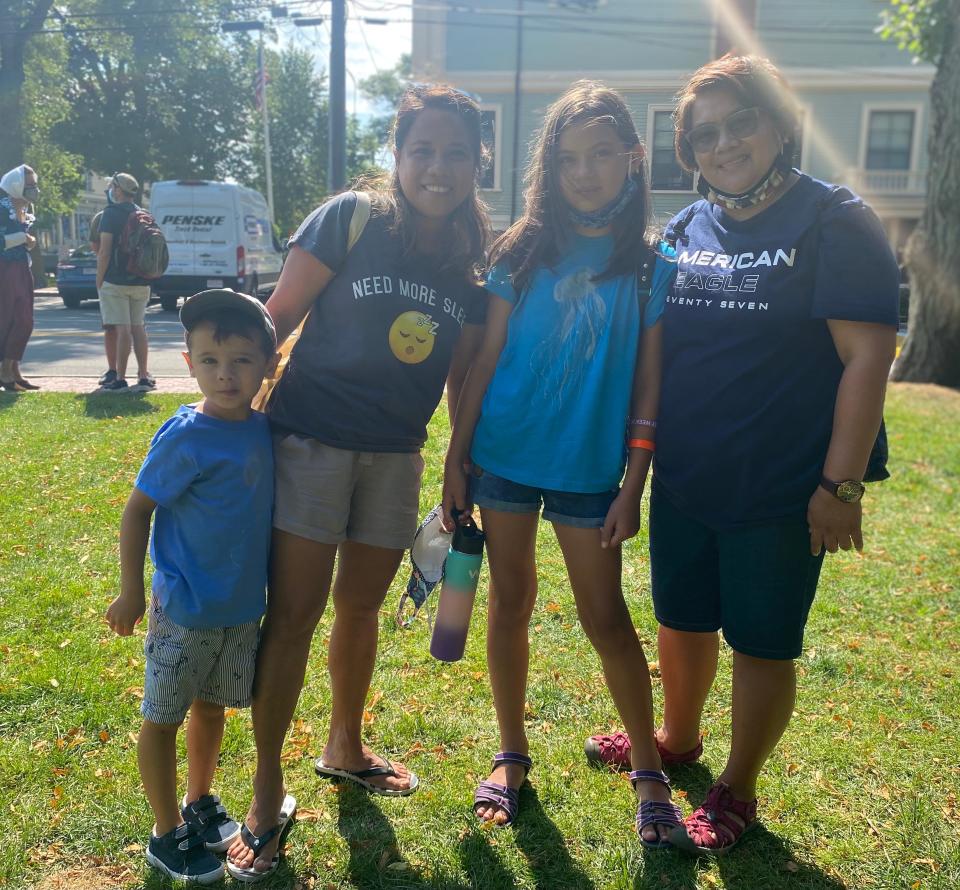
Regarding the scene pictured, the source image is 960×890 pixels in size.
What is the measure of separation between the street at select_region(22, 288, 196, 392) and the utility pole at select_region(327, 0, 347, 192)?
3825 mm

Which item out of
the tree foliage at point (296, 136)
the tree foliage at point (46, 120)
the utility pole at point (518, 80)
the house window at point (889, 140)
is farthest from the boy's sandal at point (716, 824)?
the tree foliage at point (296, 136)

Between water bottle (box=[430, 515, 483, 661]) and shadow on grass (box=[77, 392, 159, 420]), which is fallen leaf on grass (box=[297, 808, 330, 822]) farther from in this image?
shadow on grass (box=[77, 392, 159, 420])

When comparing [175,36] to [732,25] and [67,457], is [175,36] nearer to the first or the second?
[732,25]

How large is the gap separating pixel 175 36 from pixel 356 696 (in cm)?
3572

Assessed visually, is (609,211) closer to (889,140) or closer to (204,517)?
(204,517)

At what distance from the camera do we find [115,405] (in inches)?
311

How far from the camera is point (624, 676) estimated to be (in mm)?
2654

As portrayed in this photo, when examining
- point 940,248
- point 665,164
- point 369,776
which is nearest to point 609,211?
point 665,164

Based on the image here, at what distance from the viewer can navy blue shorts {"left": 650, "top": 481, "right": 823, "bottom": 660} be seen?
2.41 metres

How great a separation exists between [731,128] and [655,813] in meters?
1.96

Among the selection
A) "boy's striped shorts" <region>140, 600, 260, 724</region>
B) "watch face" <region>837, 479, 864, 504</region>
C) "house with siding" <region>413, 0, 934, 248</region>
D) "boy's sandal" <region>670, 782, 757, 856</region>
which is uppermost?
"house with siding" <region>413, 0, 934, 248</region>

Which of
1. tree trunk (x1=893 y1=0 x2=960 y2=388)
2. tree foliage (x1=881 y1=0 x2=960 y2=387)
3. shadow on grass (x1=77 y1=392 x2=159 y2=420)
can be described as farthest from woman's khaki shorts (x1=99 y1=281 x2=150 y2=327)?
tree trunk (x1=893 y1=0 x2=960 y2=388)

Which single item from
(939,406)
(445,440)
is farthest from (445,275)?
(939,406)

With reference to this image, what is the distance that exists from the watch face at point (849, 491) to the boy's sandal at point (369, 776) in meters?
1.60
